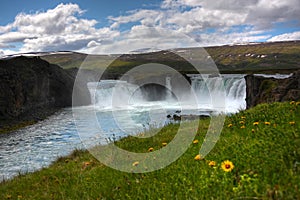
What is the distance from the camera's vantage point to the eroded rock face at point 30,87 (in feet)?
186

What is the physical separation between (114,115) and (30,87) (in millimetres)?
22481

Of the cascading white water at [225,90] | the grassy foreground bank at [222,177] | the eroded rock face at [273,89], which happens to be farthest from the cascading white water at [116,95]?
the grassy foreground bank at [222,177]

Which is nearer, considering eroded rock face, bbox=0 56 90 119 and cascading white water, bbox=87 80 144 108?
eroded rock face, bbox=0 56 90 119

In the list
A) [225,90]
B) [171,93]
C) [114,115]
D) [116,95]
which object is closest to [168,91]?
[171,93]

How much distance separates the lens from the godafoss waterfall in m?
27.1

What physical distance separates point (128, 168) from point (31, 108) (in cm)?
6250

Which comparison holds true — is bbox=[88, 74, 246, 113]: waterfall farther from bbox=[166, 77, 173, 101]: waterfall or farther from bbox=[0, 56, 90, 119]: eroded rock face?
bbox=[0, 56, 90, 119]: eroded rock face

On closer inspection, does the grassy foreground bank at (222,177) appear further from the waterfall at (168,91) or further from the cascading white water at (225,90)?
the waterfall at (168,91)

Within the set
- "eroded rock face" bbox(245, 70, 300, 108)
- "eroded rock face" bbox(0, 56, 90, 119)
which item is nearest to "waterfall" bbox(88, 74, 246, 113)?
"eroded rock face" bbox(0, 56, 90, 119)

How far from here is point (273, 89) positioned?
35.0 meters

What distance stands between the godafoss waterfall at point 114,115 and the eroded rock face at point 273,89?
5.65 meters

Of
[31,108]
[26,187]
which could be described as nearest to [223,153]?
[26,187]

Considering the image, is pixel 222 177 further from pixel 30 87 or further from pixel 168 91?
pixel 168 91

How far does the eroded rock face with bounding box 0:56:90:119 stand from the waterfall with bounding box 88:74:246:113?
7231 mm
